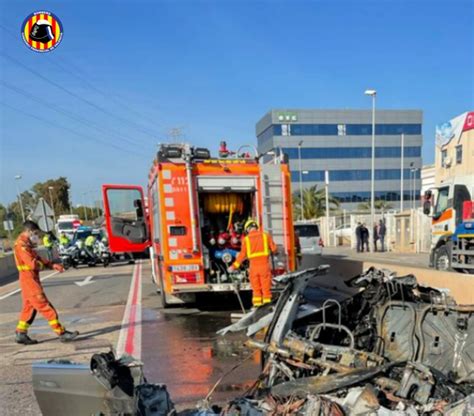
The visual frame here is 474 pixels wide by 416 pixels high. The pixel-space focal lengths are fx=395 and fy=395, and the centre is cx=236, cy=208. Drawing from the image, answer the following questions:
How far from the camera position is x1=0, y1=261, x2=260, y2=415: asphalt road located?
4.20 metres

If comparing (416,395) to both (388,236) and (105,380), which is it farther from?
(388,236)

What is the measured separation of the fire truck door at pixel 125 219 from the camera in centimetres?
1013

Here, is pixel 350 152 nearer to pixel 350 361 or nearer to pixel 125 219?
pixel 125 219

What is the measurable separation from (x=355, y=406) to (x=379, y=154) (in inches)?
2605

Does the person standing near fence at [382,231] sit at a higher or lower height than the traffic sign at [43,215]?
lower

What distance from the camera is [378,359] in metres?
3.00

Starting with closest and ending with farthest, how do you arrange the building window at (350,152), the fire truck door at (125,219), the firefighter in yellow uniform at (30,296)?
the firefighter in yellow uniform at (30,296) < the fire truck door at (125,219) < the building window at (350,152)

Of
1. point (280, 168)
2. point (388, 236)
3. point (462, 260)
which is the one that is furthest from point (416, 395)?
point (388, 236)

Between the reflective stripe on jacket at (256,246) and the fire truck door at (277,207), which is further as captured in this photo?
the fire truck door at (277,207)

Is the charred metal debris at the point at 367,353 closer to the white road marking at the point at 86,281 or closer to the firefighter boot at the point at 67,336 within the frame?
the firefighter boot at the point at 67,336

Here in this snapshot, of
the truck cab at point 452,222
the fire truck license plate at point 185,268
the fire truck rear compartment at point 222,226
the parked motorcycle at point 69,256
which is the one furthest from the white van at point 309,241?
the parked motorcycle at point 69,256

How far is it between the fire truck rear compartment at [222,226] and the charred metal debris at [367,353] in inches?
155

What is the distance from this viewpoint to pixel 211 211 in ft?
26.8

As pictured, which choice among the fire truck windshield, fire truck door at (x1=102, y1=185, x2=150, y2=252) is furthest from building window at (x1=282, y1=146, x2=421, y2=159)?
fire truck door at (x1=102, y1=185, x2=150, y2=252)
